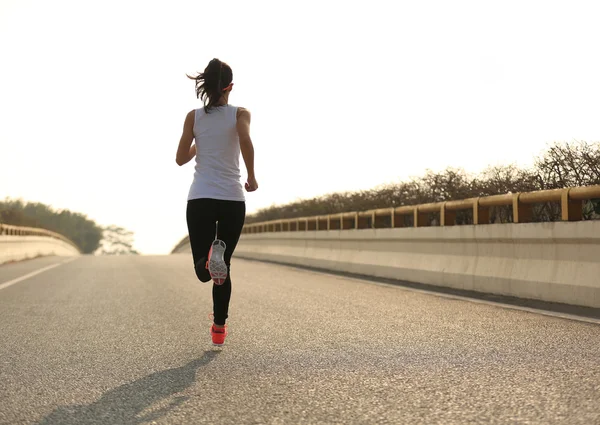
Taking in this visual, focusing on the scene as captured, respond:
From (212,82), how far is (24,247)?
25229 millimetres

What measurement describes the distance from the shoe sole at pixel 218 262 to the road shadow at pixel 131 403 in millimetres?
894

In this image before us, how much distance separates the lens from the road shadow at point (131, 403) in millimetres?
4184

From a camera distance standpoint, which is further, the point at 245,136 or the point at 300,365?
the point at 245,136

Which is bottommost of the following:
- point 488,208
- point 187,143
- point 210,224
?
point 210,224

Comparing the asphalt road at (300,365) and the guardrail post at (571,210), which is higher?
the guardrail post at (571,210)

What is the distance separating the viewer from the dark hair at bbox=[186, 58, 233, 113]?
6.36 m

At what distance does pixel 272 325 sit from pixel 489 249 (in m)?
4.04

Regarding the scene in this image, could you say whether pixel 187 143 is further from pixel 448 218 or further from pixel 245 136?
pixel 448 218

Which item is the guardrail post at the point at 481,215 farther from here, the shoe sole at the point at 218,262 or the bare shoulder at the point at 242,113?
the shoe sole at the point at 218,262

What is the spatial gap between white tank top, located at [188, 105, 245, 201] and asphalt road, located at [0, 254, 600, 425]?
1.25m

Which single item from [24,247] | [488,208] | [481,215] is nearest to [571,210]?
[481,215]

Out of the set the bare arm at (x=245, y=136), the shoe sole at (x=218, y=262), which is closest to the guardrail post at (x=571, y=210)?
the bare arm at (x=245, y=136)

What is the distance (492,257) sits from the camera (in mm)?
10609

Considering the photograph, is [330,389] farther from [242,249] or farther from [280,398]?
[242,249]
